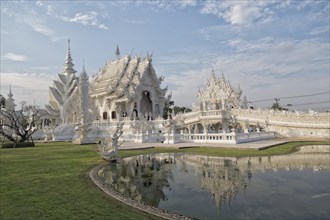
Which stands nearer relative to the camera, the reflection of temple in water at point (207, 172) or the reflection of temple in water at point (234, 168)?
the reflection of temple in water at point (207, 172)

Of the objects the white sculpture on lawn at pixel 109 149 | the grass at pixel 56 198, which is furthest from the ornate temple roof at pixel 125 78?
the grass at pixel 56 198

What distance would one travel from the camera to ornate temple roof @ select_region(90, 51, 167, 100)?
3650 centimetres

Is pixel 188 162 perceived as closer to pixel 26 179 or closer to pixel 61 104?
pixel 26 179

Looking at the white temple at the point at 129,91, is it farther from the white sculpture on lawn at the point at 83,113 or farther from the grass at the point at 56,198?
the grass at the point at 56,198

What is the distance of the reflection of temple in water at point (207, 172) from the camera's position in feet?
23.3

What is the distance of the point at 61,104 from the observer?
4278cm

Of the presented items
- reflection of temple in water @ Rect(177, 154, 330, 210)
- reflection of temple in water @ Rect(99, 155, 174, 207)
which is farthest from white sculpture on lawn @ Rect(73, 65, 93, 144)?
reflection of temple in water @ Rect(177, 154, 330, 210)

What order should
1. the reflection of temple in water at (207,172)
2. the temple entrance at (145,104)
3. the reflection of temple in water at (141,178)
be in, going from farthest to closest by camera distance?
the temple entrance at (145,104), the reflection of temple in water at (207,172), the reflection of temple in water at (141,178)

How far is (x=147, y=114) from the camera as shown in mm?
37969

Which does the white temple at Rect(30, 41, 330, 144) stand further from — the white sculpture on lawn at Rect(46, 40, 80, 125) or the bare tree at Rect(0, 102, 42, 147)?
the bare tree at Rect(0, 102, 42, 147)

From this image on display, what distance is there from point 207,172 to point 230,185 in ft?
6.42

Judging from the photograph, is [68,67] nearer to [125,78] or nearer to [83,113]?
[125,78]

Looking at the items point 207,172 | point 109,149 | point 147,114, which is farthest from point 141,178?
point 147,114

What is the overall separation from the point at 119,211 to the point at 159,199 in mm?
1540
